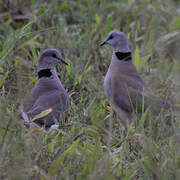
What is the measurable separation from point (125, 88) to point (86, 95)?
52 cm

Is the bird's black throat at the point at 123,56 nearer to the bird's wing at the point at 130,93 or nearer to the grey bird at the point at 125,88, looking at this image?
the grey bird at the point at 125,88

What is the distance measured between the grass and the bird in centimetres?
15

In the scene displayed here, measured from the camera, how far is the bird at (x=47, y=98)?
409 cm

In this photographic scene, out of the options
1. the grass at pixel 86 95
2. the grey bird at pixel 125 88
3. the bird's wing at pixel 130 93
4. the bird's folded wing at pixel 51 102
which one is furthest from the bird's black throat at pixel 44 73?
the bird's wing at pixel 130 93

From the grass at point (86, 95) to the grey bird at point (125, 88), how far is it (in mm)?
132

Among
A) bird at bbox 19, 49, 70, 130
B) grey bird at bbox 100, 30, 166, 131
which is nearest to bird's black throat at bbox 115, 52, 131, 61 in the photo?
grey bird at bbox 100, 30, 166, 131

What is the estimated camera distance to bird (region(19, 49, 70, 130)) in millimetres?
4086

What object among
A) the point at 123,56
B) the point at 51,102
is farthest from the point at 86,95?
the point at 51,102

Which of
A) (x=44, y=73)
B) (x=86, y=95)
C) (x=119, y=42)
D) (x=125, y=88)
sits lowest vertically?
(x=86, y=95)

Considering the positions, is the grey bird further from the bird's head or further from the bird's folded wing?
the bird's folded wing

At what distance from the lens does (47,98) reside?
4363mm

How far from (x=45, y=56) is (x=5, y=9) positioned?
8.34 feet

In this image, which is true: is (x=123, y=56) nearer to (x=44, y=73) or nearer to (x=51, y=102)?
(x=44, y=73)

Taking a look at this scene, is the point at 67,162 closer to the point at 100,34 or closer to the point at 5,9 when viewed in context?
the point at 100,34
